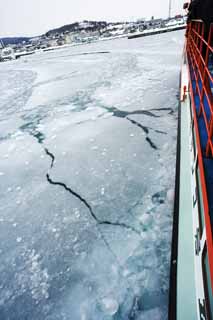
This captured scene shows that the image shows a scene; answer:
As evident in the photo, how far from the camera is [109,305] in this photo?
89cm

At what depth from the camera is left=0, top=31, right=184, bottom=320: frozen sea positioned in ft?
3.06

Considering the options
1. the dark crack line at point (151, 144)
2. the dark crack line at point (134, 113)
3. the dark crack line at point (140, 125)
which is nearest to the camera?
the dark crack line at point (151, 144)

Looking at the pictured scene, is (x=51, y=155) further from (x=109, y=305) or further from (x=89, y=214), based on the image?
→ (x=109, y=305)

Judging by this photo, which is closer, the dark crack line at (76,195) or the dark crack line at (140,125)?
the dark crack line at (76,195)

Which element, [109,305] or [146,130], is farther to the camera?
[146,130]

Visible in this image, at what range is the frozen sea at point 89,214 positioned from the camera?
932mm

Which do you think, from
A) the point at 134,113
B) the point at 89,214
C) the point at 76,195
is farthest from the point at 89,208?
the point at 134,113

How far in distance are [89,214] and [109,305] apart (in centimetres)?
56

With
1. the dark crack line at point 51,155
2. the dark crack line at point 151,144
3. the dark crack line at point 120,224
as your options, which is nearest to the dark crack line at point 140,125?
the dark crack line at point 151,144

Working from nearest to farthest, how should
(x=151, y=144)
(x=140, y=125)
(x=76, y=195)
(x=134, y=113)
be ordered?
(x=76, y=195) < (x=151, y=144) < (x=140, y=125) < (x=134, y=113)

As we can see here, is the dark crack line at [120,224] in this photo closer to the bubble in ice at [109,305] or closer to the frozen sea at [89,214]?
the frozen sea at [89,214]

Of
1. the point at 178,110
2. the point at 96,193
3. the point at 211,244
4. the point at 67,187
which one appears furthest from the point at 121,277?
the point at 178,110

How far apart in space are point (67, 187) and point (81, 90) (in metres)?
3.07

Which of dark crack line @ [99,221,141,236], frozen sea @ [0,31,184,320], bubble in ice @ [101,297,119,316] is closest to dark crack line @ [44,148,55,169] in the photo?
frozen sea @ [0,31,184,320]
